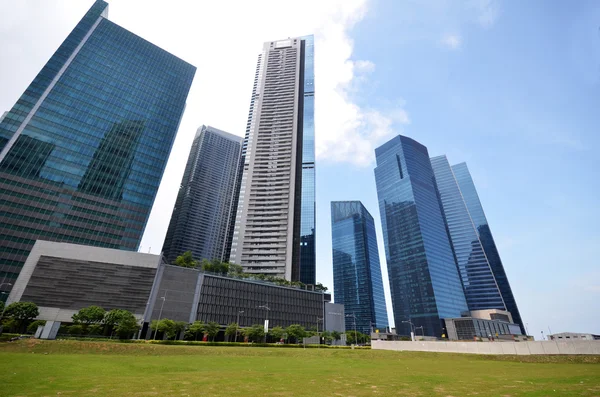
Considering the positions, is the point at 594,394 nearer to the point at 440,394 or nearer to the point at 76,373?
the point at 440,394

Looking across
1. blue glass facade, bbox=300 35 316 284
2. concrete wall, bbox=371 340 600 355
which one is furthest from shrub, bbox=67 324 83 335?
blue glass facade, bbox=300 35 316 284

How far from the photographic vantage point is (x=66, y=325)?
2808 inches

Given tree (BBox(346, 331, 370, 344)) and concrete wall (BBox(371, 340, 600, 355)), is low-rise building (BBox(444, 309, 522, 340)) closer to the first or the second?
tree (BBox(346, 331, 370, 344))

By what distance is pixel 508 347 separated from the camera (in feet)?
137

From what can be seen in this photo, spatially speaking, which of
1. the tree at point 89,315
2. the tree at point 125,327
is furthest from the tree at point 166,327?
the tree at point 89,315

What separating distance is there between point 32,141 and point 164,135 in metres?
47.7

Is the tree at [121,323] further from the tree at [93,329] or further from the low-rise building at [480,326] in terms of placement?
the low-rise building at [480,326]

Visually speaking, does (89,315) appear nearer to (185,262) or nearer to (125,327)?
(125,327)

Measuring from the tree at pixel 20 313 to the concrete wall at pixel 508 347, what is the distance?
3193 inches

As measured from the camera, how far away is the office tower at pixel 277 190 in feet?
474

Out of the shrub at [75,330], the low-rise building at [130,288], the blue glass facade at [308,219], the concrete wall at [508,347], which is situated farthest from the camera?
the blue glass facade at [308,219]

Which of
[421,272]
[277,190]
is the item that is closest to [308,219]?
[277,190]

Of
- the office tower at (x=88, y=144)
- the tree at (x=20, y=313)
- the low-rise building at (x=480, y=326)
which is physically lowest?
the tree at (x=20, y=313)

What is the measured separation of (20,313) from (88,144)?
77.2 metres
